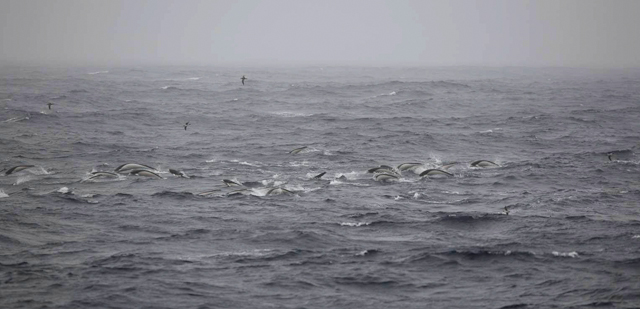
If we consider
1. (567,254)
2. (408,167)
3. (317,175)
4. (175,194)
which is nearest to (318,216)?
(175,194)

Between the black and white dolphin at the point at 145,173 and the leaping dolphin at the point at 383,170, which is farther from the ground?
the leaping dolphin at the point at 383,170

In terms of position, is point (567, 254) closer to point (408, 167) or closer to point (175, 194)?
point (408, 167)

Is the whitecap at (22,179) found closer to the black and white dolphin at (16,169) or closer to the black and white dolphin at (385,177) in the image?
the black and white dolphin at (16,169)

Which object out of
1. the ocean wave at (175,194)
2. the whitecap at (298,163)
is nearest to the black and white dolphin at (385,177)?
the whitecap at (298,163)

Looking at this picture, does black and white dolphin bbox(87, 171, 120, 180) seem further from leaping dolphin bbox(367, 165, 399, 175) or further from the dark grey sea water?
leaping dolphin bbox(367, 165, 399, 175)

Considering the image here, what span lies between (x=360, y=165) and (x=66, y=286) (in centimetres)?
2515

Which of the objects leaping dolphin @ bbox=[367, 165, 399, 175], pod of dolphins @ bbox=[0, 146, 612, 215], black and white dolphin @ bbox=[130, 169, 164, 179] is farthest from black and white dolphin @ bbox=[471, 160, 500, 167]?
black and white dolphin @ bbox=[130, 169, 164, 179]

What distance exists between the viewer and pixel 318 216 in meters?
31.4

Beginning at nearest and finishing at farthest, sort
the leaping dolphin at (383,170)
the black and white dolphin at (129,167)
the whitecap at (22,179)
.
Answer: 1. the whitecap at (22,179)
2. the leaping dolphin at (383,170)
3. the black and white dolphin at (129,167)

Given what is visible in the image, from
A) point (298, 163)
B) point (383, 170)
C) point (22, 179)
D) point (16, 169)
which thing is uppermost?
point (383, 170)

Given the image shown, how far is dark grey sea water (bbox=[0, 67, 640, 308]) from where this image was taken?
2252 cm

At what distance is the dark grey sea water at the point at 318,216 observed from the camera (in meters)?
22.5

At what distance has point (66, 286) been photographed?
2262 centimetres

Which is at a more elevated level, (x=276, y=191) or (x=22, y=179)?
(x=276, y=191)
